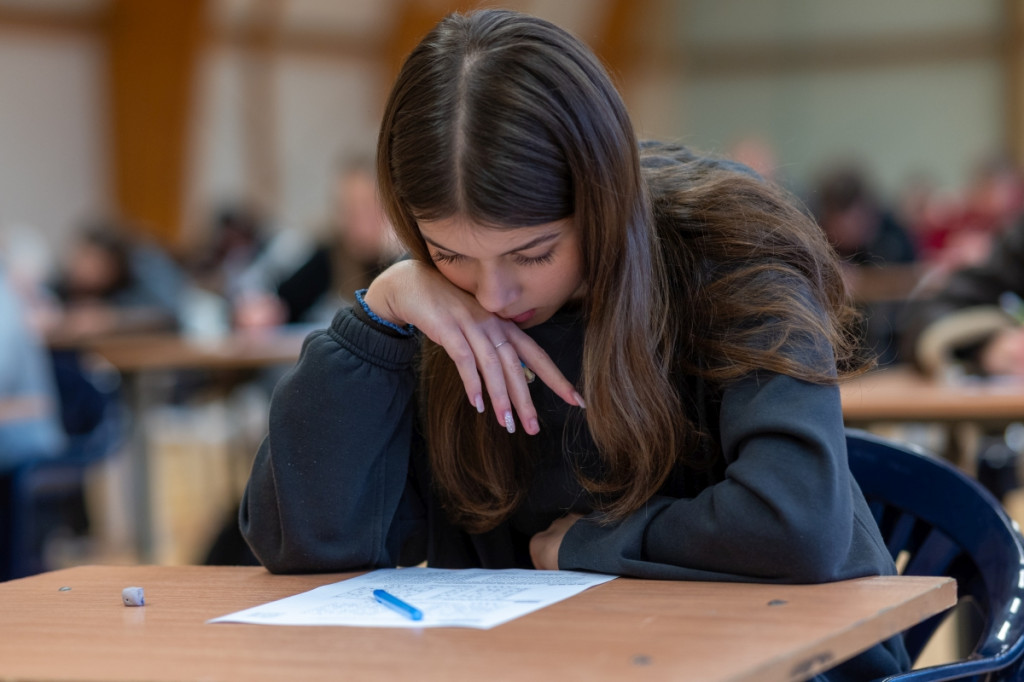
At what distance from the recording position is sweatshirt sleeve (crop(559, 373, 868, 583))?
103cm

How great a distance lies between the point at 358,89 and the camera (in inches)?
428

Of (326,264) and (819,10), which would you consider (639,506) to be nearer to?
(326,264)

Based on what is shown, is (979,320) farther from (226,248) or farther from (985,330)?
(226,248)

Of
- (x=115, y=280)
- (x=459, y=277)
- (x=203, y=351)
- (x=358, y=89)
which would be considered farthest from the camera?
(x=358, y=89)

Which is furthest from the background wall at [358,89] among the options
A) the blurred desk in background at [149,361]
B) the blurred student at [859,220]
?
the blurred desk in background at [149,361]

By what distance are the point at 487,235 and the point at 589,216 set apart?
0.09 metres

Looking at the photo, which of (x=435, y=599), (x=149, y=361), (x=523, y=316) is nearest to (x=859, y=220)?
(x=149, y=361)

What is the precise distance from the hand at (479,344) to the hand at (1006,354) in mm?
1409

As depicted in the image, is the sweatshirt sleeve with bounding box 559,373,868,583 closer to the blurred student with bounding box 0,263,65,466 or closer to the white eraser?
the white eraser

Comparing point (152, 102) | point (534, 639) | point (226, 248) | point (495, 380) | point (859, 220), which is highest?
point (152, 102)

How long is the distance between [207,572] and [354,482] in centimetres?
16

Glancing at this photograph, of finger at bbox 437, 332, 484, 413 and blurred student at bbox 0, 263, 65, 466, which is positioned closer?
finger at bbox 437, 332, 484, 413

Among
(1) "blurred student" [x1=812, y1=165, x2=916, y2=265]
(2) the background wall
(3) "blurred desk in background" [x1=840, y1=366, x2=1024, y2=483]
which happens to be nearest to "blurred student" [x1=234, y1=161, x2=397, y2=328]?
(1) "blurred student" [x1=812, y1=165, x2=916, y2=265]

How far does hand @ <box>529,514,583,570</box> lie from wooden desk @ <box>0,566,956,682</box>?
12cm
